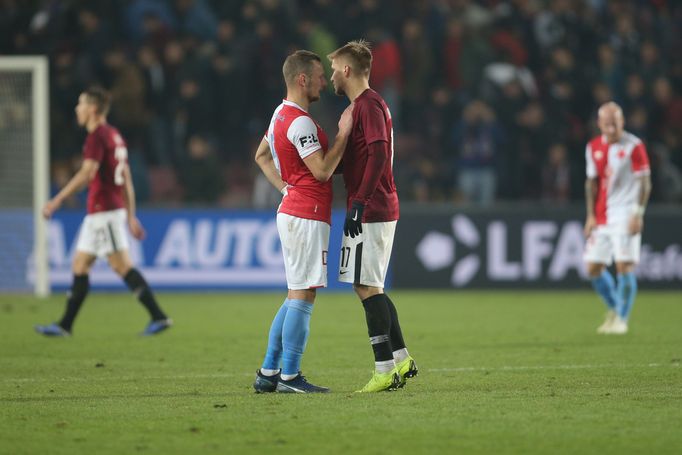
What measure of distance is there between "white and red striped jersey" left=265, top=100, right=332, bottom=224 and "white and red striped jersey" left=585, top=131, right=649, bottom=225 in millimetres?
5371

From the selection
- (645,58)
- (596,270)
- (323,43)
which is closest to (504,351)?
(596,270)

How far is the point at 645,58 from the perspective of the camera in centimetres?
2102

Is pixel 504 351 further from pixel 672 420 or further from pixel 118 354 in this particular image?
pixel 672 420

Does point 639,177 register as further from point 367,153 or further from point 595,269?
point 367,153

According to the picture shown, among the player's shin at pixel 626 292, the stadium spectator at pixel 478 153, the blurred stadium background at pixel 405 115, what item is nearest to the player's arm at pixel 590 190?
the player's shin at pixel 626 292

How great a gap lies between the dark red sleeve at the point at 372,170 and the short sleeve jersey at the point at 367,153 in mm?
45

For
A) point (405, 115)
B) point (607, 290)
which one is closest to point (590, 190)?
point (607, 290)

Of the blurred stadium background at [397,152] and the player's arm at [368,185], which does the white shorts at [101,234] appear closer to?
the blurred stadium background at [397,152]

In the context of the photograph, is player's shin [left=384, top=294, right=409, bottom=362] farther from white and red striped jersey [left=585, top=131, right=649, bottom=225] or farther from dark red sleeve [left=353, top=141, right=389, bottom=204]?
white and red striped jersey [left=585, top=131, right=649, bottom=225]

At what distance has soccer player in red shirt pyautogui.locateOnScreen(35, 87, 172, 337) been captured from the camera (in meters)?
12.1

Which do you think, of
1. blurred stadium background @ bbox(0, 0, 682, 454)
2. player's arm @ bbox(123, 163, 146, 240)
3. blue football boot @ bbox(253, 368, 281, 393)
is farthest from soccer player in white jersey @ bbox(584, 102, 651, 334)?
blue football boot @ bbox(253, 368, 281, 393)

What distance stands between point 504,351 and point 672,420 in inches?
160

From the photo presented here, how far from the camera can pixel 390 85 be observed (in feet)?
65.4

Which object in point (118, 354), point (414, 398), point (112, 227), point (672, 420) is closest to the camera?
point (672, 420)
